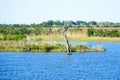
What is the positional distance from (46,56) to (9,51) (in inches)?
320

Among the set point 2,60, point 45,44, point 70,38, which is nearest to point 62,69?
point 2,60

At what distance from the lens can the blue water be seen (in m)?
36.2

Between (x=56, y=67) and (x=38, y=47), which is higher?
(x=38, y=47)

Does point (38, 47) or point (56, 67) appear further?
point (38, 47)

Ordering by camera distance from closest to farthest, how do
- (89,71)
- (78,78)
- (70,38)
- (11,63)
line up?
(78,78) → (89,71) → (11,63) → (70,38)

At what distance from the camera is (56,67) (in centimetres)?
4369

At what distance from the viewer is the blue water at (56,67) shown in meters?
36.2

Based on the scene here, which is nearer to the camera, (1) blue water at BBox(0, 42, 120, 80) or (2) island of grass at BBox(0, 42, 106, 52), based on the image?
(1) blue water at BBox(0, 42, 120, 80)

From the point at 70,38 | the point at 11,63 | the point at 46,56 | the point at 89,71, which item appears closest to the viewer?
the point at 89,71

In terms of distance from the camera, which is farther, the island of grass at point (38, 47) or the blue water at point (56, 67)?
the island of grass at point (38, 47)

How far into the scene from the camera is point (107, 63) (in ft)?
158

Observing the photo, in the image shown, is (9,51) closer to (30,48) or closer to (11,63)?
(30,48)

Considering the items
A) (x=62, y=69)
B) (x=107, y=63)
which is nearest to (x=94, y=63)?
(x=107, y=63)

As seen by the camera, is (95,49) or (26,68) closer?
(26,68)
